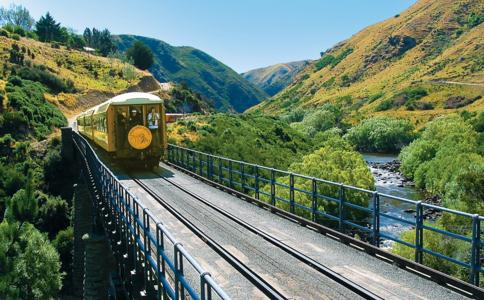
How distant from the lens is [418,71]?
145 m

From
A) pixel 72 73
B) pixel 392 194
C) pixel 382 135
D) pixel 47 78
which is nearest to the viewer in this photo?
pixel 392 194

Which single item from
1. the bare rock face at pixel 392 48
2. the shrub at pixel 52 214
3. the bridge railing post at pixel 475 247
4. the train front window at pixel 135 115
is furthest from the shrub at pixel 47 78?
the bare rock face at pixel 392 48

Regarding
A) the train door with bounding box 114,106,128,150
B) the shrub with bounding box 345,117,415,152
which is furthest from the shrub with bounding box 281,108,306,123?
the train door with bounding box 114,106,128,150

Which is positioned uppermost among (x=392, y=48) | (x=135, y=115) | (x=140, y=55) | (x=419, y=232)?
(x=392, y=48)

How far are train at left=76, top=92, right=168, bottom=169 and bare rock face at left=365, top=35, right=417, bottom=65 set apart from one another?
168 metres

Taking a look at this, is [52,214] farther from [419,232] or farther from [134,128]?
[419,232]

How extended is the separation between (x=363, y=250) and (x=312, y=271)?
5.54ft

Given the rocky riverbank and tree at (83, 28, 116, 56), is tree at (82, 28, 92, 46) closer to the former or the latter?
tree at (83, 28, 116, 56)

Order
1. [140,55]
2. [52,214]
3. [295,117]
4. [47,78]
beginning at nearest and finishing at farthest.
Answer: [52,214]
[47,78]
[295,117]
[140,55]

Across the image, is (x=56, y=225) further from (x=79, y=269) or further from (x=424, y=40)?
(x=424, y=40)

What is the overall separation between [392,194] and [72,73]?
6955 cm

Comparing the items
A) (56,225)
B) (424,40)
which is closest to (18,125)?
(56,225)

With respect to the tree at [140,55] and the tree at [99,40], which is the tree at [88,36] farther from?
the tree at [140,55]

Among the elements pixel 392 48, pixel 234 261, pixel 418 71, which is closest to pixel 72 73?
pixel 234 261
